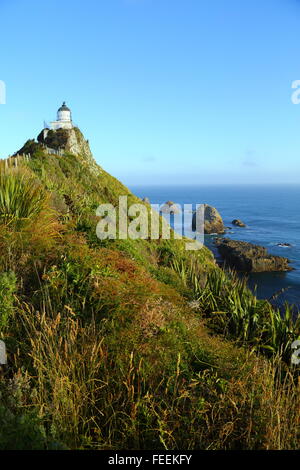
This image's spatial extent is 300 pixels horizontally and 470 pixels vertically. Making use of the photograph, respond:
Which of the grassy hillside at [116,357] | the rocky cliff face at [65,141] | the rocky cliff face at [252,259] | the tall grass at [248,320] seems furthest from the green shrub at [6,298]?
the rocky cliff face at [252,259]

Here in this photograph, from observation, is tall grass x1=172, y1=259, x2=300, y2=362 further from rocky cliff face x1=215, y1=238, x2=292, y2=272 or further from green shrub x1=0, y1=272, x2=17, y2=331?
rocky cliff face x1=215, y1=238, x2=292, y2=272

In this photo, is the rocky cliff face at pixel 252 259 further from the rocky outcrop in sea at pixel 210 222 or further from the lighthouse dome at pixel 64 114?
the lighthouse dome at pixel 64 114

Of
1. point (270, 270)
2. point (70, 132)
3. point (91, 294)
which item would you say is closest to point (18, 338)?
point (91, 294)

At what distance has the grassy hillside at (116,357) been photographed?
281 centimetres

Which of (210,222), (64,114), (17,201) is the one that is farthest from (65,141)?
(210,222)

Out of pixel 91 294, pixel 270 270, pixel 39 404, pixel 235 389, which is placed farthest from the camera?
pixel 270 270

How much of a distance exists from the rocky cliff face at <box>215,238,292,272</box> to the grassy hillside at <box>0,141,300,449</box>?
33.8 meters

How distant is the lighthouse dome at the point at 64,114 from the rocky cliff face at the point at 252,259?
95.7ft

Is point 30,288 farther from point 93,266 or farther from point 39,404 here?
point 39,404

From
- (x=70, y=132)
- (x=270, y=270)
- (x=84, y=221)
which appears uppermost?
(x=70, y=132)

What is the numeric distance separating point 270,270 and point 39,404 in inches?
1574

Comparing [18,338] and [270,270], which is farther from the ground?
[18,338]

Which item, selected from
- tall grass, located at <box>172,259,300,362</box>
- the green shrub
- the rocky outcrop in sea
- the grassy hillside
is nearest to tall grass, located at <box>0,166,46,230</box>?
the grassy hillside
